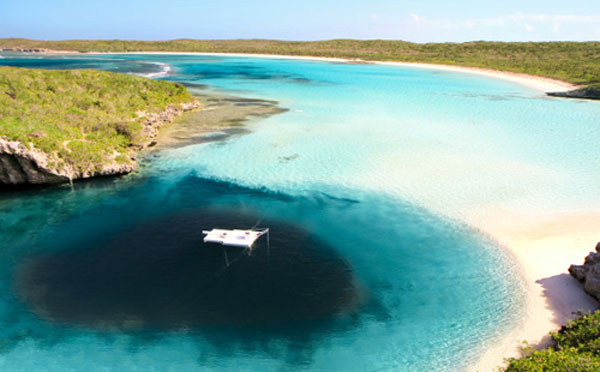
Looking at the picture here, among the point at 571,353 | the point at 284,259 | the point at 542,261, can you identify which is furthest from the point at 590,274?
the point at 284,259

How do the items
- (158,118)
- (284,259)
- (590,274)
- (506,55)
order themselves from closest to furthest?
(590,274) → (284,259) → (158,118) → (506,55)

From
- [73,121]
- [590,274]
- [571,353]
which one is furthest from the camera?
[73,121]

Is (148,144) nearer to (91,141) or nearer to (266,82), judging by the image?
(91,141)

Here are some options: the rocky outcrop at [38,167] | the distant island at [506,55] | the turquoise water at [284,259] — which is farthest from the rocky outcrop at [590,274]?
the distant island at [506,55]

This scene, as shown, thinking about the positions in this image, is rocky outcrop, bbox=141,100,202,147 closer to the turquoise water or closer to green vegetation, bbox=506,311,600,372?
the turquoise water

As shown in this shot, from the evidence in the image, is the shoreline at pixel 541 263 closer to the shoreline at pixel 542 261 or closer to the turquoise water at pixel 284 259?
the shoreline at pixel 542 261

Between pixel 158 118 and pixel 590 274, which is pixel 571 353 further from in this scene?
pixel 158 118

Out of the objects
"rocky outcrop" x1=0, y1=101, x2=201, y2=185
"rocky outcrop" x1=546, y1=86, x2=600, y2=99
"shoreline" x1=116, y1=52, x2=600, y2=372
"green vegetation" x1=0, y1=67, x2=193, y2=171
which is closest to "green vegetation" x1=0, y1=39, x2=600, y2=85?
"rocky outcrop" x1=546, y1=86, x2=600, y2=99

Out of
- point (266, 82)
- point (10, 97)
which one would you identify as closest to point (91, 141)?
point (10, 97)

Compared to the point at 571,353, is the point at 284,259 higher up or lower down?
lower down
